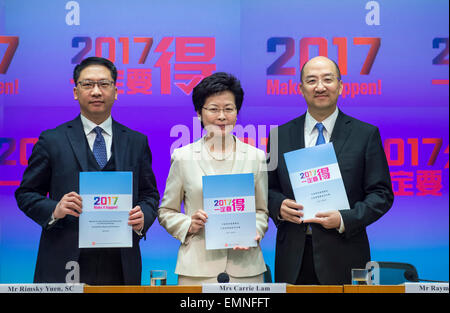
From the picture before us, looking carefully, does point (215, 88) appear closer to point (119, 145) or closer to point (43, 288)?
point (119, 145)

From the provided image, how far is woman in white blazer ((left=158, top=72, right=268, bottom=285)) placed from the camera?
3.13 m

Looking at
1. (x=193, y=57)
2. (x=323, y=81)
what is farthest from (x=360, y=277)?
(x=193, y=57)

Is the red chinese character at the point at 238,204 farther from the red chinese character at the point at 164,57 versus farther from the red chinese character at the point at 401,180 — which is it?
the red chinese character at the point at 401,180

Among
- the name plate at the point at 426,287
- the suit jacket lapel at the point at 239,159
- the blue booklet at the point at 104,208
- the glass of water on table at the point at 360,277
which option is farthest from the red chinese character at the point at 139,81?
the name plate at the point at 426,287

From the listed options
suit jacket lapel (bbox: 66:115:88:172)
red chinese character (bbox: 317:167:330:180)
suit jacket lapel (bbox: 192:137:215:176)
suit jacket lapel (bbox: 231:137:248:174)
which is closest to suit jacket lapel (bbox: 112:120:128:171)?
suit jacket lapel (bbox: 66:115:88:172)

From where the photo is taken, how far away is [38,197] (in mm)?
3176

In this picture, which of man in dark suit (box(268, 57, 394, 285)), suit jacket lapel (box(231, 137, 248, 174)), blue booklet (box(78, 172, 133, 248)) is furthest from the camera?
suit jacket lapel (box(231, 137, 248, 174))

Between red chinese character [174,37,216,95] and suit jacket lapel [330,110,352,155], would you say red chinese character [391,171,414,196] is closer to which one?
suit jacket lapel [330,110,352,155]

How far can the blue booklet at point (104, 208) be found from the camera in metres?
3.03

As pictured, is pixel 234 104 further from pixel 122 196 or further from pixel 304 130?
pixel 122 196

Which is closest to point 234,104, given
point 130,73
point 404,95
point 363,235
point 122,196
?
point 122,196

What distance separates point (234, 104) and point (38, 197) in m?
1.24

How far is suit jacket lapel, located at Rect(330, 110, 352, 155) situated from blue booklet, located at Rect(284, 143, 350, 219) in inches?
6.5

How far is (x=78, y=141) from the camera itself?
3262 mm
